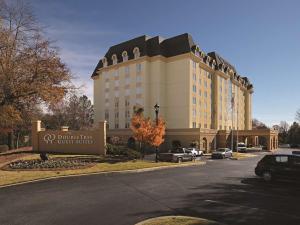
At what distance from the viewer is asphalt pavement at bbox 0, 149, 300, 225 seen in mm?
9414

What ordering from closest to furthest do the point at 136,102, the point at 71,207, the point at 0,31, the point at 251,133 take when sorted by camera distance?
the point at 71,207, the point at 0,31, the point at 136,102, the point at 251,133

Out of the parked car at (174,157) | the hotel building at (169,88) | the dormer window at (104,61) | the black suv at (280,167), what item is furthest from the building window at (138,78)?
the black suv at (280,167)

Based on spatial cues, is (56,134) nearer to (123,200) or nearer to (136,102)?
(123,200)

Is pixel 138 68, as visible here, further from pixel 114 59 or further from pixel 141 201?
pixel 141 201

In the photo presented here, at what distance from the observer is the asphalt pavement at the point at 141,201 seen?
30.9ft

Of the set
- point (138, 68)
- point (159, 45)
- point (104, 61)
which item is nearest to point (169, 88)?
point (138, 68)

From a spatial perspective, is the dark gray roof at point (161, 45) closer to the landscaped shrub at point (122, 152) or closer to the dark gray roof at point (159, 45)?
the dark gray roof at point (159, 45)

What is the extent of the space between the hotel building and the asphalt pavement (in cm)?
3783

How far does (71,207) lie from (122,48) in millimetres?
56632

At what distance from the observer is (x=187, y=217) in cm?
924

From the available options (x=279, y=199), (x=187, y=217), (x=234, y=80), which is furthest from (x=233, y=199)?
(x=234, y=80)

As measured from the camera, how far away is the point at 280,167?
16.6 m

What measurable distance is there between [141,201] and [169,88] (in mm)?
47156

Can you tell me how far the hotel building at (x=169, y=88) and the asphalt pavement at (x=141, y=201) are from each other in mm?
37829
